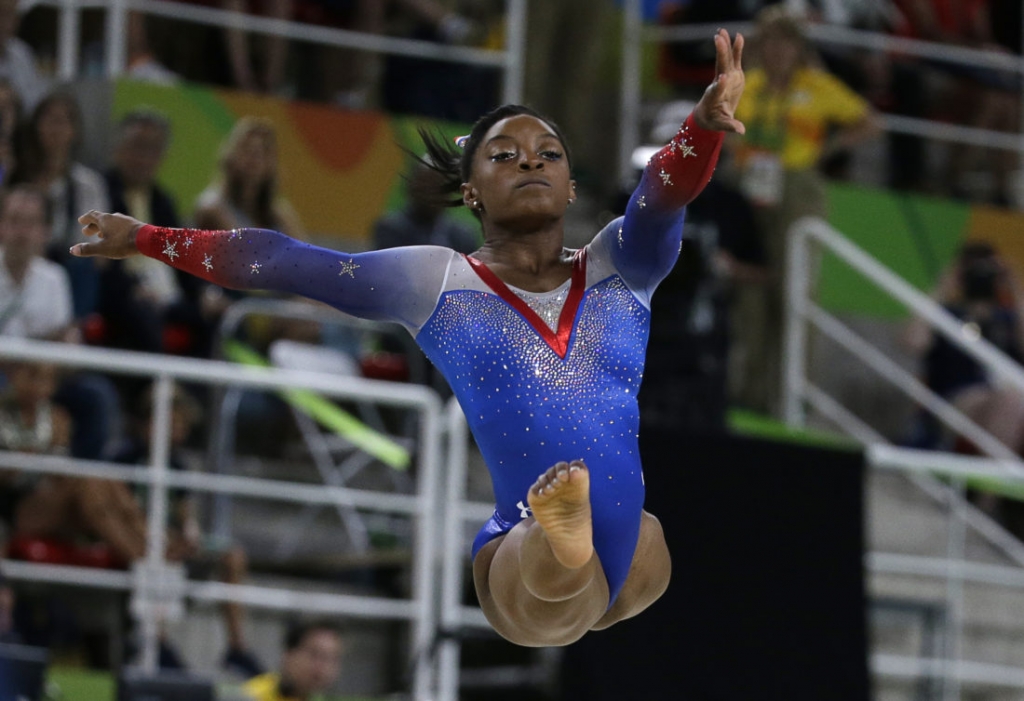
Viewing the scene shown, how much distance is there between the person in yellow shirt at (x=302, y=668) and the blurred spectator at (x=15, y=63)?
7.35 ft

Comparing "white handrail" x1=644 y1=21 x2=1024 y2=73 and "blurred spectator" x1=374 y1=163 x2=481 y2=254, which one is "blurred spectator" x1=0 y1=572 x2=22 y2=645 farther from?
"white handrail" x1=644 y1=21 x2=1024 y2=73

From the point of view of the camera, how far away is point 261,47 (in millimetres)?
8516

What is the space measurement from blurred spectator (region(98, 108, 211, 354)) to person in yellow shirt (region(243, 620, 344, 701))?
1298 millimetres

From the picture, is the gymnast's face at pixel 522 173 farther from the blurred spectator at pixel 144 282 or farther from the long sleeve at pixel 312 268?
the blurred spectator at pixel 144 282

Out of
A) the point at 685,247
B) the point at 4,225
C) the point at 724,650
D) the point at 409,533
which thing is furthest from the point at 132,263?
the point at 724,650

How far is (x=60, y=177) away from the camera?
22.5 feet

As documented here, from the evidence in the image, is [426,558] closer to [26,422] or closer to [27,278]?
[26,422]

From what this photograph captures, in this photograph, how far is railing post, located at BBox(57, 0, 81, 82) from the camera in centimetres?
771

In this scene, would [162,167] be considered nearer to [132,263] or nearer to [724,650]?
[132,263]

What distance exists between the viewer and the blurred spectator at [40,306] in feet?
20.9

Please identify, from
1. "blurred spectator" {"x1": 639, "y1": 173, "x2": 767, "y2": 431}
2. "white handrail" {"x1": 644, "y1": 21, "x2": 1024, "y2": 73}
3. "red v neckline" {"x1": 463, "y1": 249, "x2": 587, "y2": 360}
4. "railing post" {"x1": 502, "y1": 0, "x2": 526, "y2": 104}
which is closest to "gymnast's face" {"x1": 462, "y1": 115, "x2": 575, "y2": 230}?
"red v neckline" {"x1": 463, "y1": 249, "x2": 587, "y2": 360}

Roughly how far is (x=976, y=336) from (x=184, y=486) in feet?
12.7

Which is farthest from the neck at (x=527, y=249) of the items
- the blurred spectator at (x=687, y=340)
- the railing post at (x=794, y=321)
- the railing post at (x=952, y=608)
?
the railing post at (x=794, y=321)

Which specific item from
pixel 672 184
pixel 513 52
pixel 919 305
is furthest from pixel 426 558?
pixel 513 52
